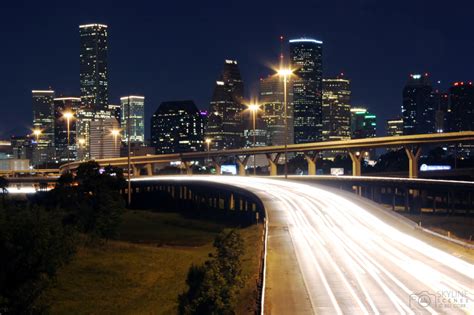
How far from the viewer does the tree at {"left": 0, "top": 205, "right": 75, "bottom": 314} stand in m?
37.9

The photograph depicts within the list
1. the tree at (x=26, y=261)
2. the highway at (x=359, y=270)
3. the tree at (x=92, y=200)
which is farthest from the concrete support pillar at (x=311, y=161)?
the tree at (x=26, y=261)

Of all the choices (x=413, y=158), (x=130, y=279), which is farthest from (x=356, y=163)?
(x=130, y=279)

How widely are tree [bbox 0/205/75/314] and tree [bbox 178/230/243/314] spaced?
919cm

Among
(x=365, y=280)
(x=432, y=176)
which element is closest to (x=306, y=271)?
(x=365, y=280)

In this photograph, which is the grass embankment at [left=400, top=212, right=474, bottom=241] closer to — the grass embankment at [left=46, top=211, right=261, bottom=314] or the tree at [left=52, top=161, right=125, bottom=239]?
the grass embankment at [left=46, top=211, right=261, bottom=314]

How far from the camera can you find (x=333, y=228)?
53781 mm

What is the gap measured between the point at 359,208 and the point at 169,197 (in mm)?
110415

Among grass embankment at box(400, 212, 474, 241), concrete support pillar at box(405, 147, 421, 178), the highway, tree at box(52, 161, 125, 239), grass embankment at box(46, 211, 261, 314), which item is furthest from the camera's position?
concrete support pillar at box(405, 147, 421, 178)

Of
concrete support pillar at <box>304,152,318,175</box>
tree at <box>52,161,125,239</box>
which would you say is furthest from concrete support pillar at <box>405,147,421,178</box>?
tree at <box>52,161,125,239</box>

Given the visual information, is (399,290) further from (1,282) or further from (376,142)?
(376,142)

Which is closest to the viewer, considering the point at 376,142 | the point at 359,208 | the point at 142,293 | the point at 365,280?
the point at 365,280

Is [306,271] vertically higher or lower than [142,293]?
higher

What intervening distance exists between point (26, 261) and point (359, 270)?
20547mm

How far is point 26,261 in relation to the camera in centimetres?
4016
